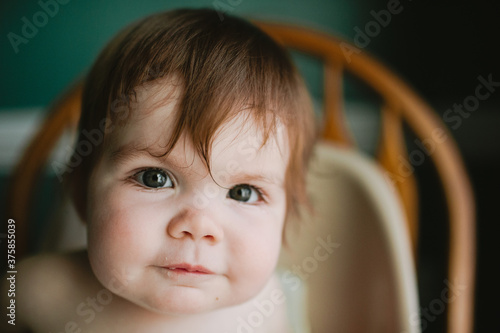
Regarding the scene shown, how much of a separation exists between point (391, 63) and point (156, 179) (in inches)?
35.1

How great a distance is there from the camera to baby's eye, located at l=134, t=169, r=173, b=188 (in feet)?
1.59

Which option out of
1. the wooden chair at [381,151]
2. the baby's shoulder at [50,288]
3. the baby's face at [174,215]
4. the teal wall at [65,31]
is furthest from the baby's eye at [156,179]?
the teal wall at [65,31]

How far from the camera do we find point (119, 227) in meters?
0.47

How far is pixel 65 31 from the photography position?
1.09 metres

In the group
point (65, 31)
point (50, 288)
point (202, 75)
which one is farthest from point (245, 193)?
point (65, 31)

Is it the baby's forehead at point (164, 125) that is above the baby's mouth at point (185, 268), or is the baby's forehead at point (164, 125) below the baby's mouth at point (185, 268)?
above

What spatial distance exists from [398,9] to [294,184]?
30.9 inches

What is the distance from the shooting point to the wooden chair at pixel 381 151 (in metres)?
0.77

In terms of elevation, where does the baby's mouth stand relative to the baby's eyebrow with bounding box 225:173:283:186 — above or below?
below

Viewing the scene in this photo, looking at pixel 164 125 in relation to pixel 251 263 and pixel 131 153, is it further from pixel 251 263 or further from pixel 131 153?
pixel 251 263

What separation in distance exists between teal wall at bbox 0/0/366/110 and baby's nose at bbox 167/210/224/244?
69 cm

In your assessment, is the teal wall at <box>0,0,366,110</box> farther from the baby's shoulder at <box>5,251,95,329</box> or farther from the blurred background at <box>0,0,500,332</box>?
the baby's shoulder at <box>5,251,95,329</box>

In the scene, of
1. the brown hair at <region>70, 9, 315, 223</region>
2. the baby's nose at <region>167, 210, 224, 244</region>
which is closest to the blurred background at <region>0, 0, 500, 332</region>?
the brown hair at <region>70, 9, 315, 223</region>

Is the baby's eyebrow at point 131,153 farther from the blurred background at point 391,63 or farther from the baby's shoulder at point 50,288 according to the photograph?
the blurred background at point 391,63
